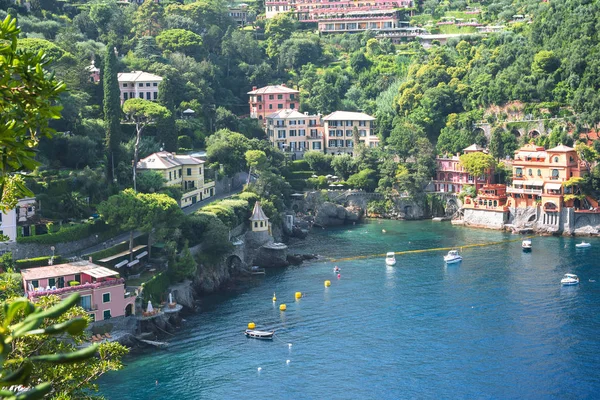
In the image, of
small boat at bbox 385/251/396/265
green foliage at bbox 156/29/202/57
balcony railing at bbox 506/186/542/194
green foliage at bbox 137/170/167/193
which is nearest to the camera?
small boat at bbox 385/251/396/265

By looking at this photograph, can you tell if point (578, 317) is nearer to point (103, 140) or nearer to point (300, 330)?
point (300, 330)

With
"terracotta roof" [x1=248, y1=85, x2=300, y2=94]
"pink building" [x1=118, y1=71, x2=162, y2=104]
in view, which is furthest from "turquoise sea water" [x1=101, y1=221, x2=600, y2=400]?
"terracotta roof" [x1=248, y1=85, x2=300, y2=94]

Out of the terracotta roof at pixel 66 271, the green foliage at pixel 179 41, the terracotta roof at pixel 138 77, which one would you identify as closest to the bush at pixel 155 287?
the terracotta roof at pixel 66 271

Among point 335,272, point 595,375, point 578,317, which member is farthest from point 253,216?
point 595,375

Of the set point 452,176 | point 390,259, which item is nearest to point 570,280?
point 390,259

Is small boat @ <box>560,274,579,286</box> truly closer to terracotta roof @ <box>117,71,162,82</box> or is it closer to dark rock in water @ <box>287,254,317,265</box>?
dark rock in water @ <box>287,254,317,265</box>

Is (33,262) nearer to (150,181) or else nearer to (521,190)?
(150,181)
